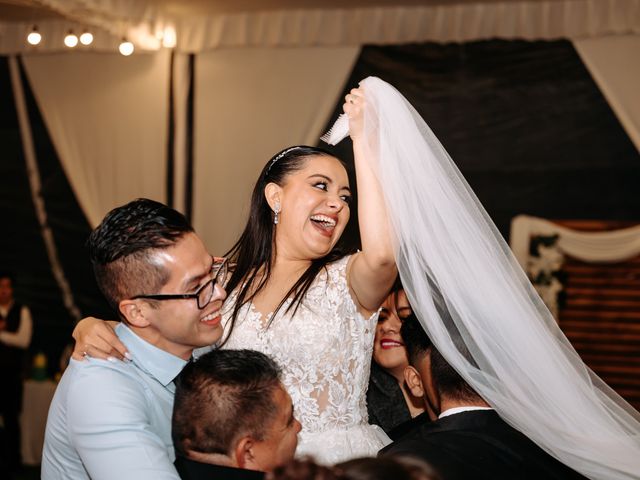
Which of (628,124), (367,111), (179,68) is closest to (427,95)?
(628,124)

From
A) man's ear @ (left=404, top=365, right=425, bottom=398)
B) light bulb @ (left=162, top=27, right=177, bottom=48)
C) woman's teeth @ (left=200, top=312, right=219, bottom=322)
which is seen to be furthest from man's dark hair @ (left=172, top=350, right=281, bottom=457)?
light bulb @ (left=162, top=27, right=177, bottom=48)

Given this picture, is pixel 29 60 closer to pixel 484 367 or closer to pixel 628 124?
pixel 628 124

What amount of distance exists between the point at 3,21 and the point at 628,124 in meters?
6.05

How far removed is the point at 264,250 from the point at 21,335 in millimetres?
4331

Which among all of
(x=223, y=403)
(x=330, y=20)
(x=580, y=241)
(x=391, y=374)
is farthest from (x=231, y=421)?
(x=330, y=20)

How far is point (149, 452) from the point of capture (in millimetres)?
1709

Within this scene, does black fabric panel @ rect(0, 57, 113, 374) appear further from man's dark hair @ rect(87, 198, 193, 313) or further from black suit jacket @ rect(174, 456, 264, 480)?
black suit jacket @ rect(174, 456, 264, 480)

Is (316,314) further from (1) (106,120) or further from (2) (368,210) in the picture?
(1) (106,120)

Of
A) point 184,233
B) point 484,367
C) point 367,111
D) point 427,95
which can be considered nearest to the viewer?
point 184,233

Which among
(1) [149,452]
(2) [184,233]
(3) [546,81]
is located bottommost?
(1) [149,452]

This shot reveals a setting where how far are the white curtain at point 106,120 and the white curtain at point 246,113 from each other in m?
0.39

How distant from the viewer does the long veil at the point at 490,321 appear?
7.01ft

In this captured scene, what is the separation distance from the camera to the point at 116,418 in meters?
1.75

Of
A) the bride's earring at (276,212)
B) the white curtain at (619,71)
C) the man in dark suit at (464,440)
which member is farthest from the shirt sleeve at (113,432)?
the white curtain at (619,71)
